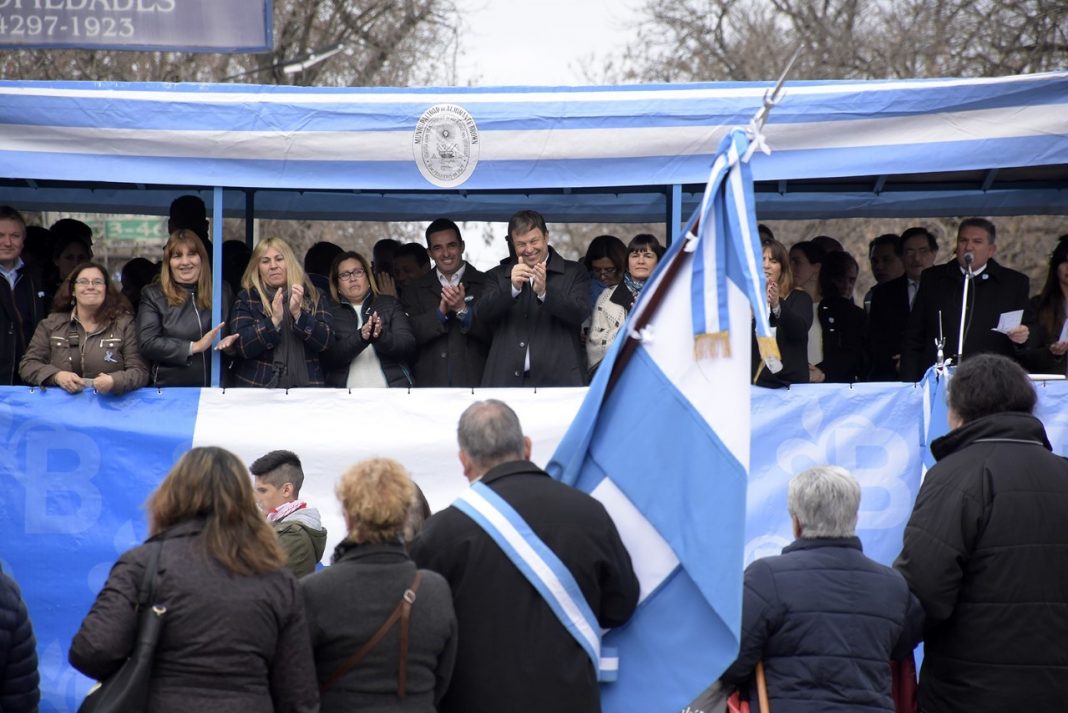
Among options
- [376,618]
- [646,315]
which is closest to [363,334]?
[646,315]

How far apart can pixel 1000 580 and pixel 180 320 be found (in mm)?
4257

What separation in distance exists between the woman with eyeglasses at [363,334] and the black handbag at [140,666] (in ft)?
11.0

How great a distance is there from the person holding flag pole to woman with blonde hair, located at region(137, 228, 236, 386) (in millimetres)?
2873

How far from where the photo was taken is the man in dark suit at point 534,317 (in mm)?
7059

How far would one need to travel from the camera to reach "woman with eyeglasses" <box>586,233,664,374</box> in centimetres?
735

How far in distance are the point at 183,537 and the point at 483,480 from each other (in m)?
0.96

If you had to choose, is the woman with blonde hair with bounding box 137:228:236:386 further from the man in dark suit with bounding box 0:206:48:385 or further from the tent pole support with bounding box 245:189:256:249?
the tent pole support with bounding box 245:189:256:249

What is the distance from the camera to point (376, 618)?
4090 millimetres

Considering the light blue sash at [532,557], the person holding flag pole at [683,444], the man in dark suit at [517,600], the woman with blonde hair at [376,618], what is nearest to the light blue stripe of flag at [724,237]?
the person holding flag pole at [683,444]

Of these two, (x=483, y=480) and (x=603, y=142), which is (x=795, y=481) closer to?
(x=483, y=480)

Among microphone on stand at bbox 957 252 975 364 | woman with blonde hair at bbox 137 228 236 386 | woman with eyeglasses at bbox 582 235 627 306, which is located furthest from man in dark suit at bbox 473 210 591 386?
microphone on stand at bbox 957 252 975 364

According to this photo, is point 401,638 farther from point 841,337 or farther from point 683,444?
point 841,337

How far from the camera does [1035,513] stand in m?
4.66

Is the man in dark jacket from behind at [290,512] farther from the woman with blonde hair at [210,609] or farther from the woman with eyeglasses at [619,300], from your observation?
the woman with eyeglasses at [619,300]
